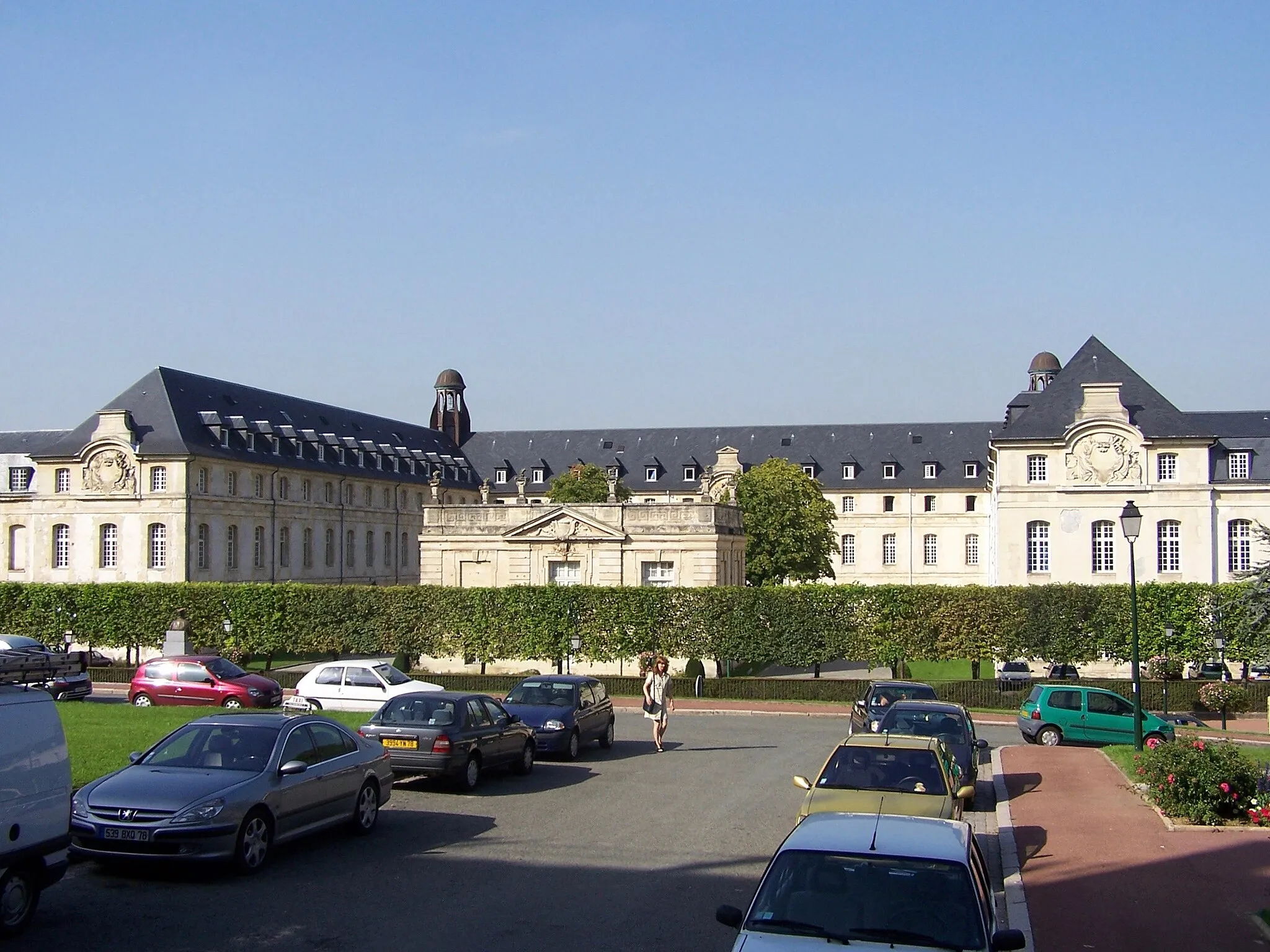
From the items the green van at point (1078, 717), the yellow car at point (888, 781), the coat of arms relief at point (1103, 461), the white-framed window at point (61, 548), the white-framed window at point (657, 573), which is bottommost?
the green van at point (1078, 717)

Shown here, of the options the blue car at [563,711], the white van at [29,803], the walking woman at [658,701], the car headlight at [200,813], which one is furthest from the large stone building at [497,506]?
the white van at [29,803]

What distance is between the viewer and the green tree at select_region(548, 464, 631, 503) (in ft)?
276

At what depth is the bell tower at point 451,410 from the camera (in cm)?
10631

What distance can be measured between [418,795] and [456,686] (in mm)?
22757

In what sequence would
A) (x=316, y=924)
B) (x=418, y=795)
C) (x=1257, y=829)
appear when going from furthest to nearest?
(x=418, y=795) → (x=1257, y=829) → (x=316, y=924)

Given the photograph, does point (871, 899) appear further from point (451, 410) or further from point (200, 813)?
point (451, 410)

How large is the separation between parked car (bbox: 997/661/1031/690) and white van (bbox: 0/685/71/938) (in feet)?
113

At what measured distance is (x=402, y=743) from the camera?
1809 centimetres

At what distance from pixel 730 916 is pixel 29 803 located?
5.84 meters

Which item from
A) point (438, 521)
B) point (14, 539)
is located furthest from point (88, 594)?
point (14, 539)

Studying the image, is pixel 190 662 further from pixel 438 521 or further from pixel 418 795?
pixel 438 521

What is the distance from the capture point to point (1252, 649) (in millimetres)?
40312

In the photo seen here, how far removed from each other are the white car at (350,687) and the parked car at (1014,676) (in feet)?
65.8

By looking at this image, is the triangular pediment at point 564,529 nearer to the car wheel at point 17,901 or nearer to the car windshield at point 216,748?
the car windshield at point 216,748
